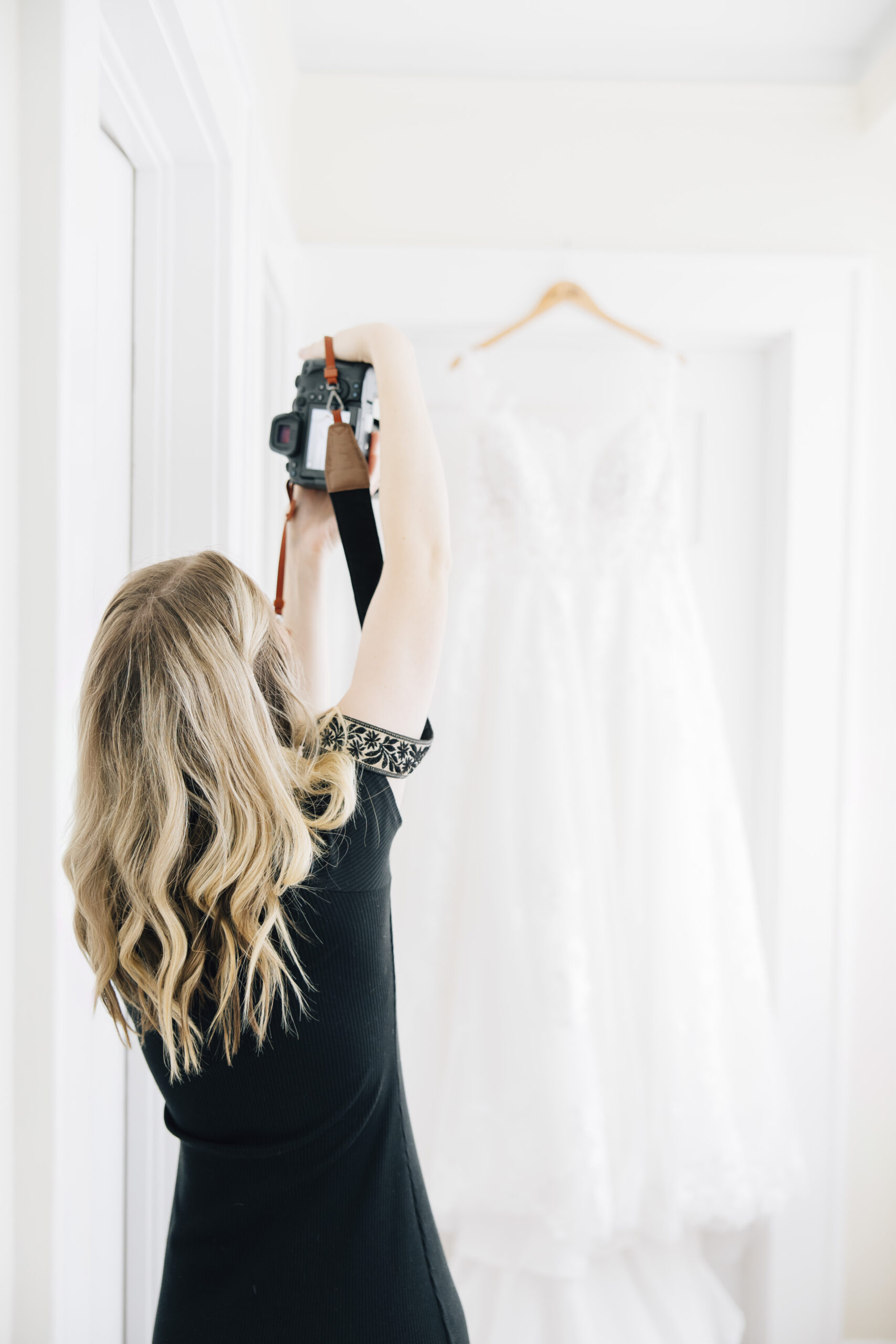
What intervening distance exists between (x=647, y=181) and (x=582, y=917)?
4.30 feet

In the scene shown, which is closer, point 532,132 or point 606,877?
point 606,877

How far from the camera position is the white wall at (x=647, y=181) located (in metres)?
1.58

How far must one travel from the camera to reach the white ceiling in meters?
1.42

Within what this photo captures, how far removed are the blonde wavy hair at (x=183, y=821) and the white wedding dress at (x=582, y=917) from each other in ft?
2.67

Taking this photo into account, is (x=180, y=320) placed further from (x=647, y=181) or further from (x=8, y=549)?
(x=647, y=181)

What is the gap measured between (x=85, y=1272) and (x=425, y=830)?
0.86 m

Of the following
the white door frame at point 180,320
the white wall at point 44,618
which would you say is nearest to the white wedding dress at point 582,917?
the white door frame at point 180,320

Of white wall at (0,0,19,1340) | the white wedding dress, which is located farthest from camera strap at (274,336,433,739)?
the white wedding dress

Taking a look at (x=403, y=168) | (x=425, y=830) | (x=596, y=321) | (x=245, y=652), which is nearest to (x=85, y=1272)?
(x=245, y=652)

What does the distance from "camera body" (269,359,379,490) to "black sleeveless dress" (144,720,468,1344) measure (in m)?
0.30

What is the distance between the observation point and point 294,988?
62cm

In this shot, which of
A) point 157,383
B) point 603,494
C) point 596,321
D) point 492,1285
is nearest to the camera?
point 157,383

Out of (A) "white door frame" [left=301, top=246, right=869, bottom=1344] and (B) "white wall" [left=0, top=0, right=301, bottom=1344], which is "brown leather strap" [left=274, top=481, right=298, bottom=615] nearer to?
(B) "white wall" [left=0, top=0, right=301, bottom=1344]

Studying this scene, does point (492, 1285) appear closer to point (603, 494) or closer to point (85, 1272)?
point (85, 1272)
